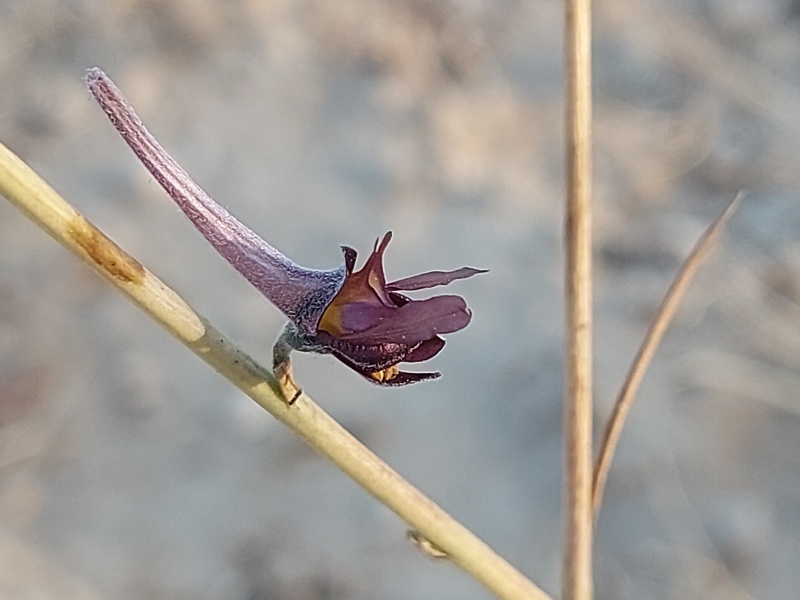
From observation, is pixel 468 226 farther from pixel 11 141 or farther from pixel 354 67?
pixel 11 141

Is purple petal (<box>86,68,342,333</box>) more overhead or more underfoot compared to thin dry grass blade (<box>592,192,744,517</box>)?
more underfoot

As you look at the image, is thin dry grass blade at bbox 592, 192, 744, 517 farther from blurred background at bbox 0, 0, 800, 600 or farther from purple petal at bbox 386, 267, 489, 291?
blurred background at bbox 0, 0, 800, 600

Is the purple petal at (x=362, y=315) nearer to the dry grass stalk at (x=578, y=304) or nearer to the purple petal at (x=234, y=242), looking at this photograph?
the purple petal at (x=234, y=242)

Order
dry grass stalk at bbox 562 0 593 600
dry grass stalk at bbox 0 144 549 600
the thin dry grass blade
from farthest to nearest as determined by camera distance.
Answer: the thin dry grass blade, dry grass stalk at bbox 562 0 593 600, dry grass stalk at bbox 0 144 549 600

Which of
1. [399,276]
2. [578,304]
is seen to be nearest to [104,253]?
[578,304]

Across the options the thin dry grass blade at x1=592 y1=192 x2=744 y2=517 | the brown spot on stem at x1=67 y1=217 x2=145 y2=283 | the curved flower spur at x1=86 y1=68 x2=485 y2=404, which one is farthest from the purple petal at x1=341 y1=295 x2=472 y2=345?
the thin dry grass blade at x1=592 y1=192 x2=744 y2=517

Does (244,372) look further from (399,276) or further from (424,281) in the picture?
(399,276)
